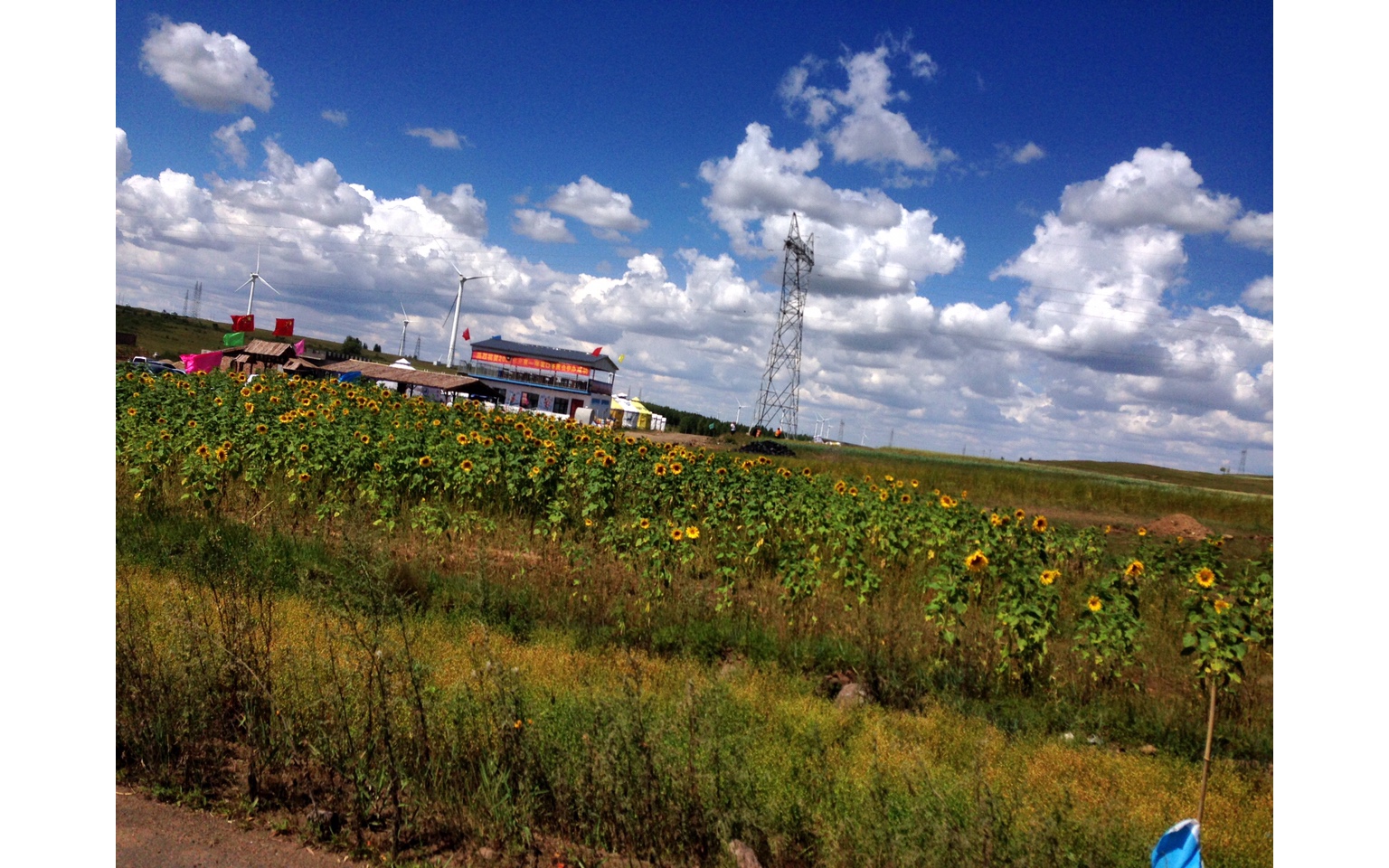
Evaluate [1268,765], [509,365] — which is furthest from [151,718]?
[509,365]

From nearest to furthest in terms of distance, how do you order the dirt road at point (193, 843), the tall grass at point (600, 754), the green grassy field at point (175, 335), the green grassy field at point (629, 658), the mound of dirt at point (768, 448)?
the dirt road at point (193, 843)
the tall grass at point (600, 754)
the green grassy field at point (629, 658)
the mound of dirt at point (768, 448)
the green grassy field at point (175, 335)

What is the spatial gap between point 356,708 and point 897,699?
391cm

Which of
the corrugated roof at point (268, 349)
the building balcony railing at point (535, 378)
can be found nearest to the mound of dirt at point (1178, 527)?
the corrugated roof at point (268, 349)

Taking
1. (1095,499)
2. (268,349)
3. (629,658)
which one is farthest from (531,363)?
(629,658)

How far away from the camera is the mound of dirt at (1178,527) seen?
2135 cm

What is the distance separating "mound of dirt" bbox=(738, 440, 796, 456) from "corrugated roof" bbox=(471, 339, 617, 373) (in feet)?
91.6

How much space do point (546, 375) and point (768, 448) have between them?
100ft

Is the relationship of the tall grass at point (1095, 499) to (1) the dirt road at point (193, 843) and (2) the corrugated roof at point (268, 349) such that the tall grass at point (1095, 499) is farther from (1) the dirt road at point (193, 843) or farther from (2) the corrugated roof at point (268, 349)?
(2) the corrugated roof at point (268, 349)

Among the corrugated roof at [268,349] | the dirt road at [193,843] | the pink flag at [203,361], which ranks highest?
the corrugated roof at [268,349]

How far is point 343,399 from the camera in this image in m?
15.7

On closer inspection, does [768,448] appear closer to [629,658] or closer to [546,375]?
[546,375]

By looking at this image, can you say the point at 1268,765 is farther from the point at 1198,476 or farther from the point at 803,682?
the point at 1198,476

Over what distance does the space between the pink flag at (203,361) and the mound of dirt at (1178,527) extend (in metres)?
31.8

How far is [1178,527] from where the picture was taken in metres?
22.8
